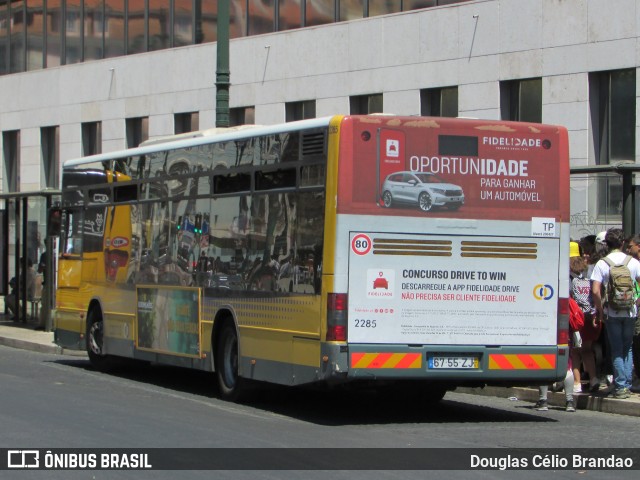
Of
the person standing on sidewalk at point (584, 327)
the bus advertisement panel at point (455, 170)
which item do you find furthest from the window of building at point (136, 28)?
the bus advertisement panel at point (455, 170)

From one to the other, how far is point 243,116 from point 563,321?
65.9 feet

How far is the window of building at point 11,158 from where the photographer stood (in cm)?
4112

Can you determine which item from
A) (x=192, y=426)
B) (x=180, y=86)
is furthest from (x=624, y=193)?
(x=180, y=86)

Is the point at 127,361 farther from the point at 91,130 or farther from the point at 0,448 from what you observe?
the point at 91,130

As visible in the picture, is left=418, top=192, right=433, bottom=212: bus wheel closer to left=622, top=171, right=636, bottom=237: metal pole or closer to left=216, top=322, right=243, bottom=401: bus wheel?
left=216, top=322, right=243, bottom=401: bus wheel

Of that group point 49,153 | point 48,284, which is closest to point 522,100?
point 48,284

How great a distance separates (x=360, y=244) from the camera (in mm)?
12742

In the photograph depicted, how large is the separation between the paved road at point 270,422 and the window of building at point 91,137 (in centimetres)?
2095

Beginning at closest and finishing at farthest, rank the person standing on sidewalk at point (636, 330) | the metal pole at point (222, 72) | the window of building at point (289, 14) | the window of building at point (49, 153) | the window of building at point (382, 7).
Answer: the person standing on sidewalk at point (636, 330) < the metal pole at point (222, 72) < the window of building at point (382, 7) < the window of building at point (289, 14) < the window of building at point (49, 153)

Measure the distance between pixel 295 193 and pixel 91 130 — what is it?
25769mm

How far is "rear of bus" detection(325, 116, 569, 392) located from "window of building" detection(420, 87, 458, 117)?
1368 centimetres

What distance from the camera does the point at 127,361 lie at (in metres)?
19.4

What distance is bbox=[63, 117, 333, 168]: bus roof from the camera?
1336 centimetres

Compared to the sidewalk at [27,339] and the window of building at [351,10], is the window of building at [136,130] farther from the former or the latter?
the sidewalk at [27,339]
